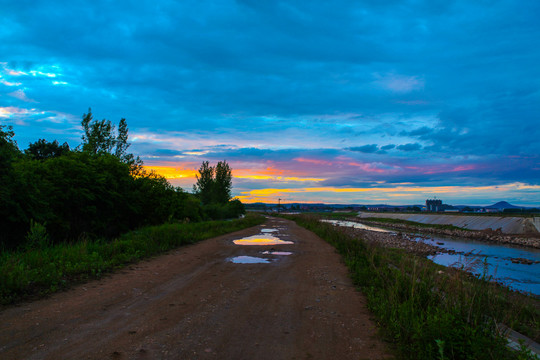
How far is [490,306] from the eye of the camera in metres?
5.00

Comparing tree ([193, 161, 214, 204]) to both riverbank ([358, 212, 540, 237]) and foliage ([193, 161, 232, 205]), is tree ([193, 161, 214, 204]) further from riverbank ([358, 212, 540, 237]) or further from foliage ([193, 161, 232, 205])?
riverbank ([358, 212, 540, 237])

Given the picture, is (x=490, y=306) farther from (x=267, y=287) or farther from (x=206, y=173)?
(x=206, y=173)

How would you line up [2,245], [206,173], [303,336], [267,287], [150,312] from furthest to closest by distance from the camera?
[206,173] < [2,245] < [267,287] < [150,312] < [303,336]

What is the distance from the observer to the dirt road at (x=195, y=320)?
416cm

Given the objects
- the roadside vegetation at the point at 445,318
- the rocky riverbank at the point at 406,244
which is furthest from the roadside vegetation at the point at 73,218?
the rocky riverbank at the point at 406,244

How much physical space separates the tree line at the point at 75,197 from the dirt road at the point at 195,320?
17.5ft

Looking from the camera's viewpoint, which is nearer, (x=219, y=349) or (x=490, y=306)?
(x=219, y=349)

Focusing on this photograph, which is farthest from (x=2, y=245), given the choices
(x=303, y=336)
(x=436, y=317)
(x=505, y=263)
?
(x=505, y=263)

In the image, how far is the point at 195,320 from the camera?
5.30m

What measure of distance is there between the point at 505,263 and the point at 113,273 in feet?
73.9

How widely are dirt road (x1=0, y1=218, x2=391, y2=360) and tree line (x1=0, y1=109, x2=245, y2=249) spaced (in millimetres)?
5348

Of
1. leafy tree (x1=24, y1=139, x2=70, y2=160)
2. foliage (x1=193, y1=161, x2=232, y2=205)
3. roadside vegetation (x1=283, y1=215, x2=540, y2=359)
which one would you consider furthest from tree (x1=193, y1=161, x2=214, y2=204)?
roadside vegetation (x1=283, y1=215, x2=540, y2=359)

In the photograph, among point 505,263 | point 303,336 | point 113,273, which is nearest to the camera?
point 303,336

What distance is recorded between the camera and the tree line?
1062cm
